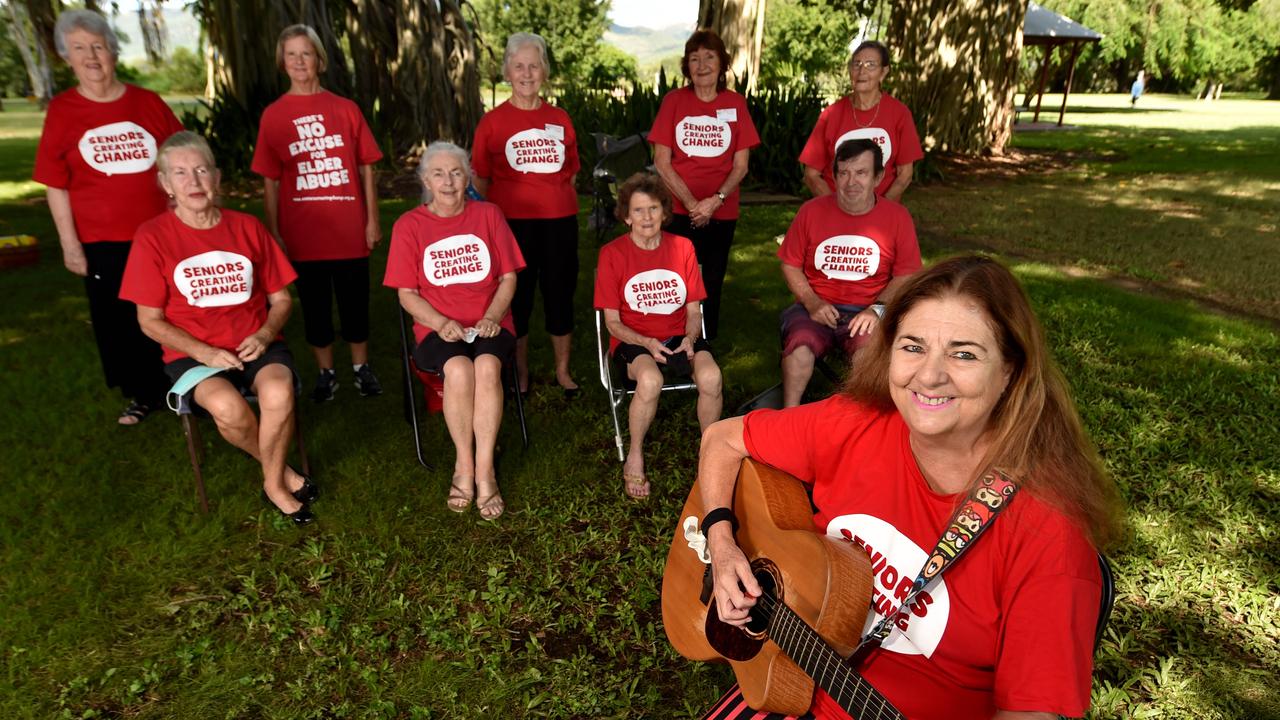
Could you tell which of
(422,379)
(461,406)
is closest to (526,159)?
(422,379)

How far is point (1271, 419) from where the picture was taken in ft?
14.1

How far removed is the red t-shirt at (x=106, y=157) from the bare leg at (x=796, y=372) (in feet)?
10.5

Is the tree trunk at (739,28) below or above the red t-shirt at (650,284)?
above

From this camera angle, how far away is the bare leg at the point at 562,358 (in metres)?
4.79

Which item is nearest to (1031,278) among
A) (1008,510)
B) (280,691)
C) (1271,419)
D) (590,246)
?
(1271,419)

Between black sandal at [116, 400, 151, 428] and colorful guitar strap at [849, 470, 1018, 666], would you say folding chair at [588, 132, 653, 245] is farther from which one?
colorful guitar strap at [849, 470, 1018, 666]

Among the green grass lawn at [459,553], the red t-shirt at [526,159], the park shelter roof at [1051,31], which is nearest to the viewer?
the green grass lawn at [459,553]

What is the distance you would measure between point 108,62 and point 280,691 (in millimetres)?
2993

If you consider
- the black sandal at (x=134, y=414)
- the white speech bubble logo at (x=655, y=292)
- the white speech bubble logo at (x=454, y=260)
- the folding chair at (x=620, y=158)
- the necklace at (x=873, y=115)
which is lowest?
the black sandal at (x=134, y=414)

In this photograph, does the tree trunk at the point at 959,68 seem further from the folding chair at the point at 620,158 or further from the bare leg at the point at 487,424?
the bare leg at the point at 487,424

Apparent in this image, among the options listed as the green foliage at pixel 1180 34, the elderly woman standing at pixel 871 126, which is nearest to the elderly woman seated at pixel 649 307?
the elderly woman standing at pixel 871 126

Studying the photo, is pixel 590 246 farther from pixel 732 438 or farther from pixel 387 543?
pixel 732 438

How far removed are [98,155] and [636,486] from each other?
119 inches

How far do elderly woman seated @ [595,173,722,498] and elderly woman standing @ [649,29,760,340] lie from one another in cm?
79
